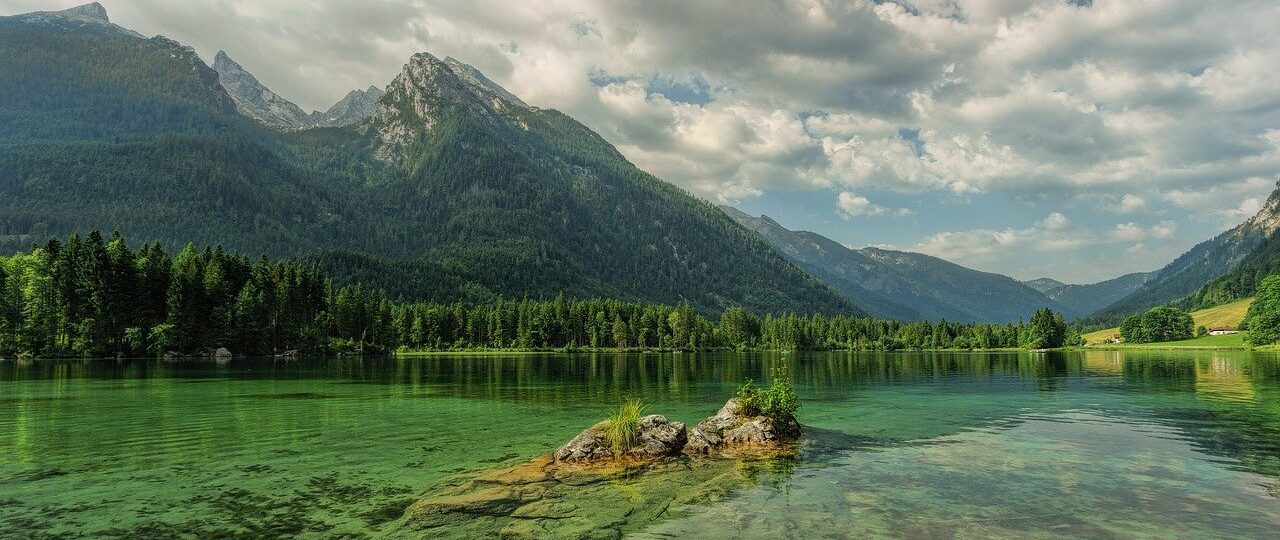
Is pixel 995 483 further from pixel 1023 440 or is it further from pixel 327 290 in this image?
pixel 327 290

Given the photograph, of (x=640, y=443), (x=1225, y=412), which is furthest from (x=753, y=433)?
(x=1225, y=412)

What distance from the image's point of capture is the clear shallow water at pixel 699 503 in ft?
58.6

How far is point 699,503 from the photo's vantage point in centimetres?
2028

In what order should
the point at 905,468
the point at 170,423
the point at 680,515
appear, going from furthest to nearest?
the point at 170,423, the point at 905,468, the point at 680,515

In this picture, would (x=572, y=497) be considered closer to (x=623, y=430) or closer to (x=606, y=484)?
(x=606, y=484)

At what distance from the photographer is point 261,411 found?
44969mm

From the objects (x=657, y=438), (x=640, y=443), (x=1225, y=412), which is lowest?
(x=1225, y=412)

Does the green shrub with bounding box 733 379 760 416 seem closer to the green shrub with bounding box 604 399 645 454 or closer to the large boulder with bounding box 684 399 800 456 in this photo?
the large boulder with bounding box 684 399 800 456

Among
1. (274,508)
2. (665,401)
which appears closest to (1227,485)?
(274,508)

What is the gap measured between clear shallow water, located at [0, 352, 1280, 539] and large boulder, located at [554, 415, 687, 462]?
134 inches

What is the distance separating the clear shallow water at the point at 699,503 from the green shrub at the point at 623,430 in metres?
4.59

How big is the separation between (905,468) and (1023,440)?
1254cm

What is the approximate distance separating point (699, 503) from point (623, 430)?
8527mm

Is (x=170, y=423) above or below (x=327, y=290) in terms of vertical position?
below
